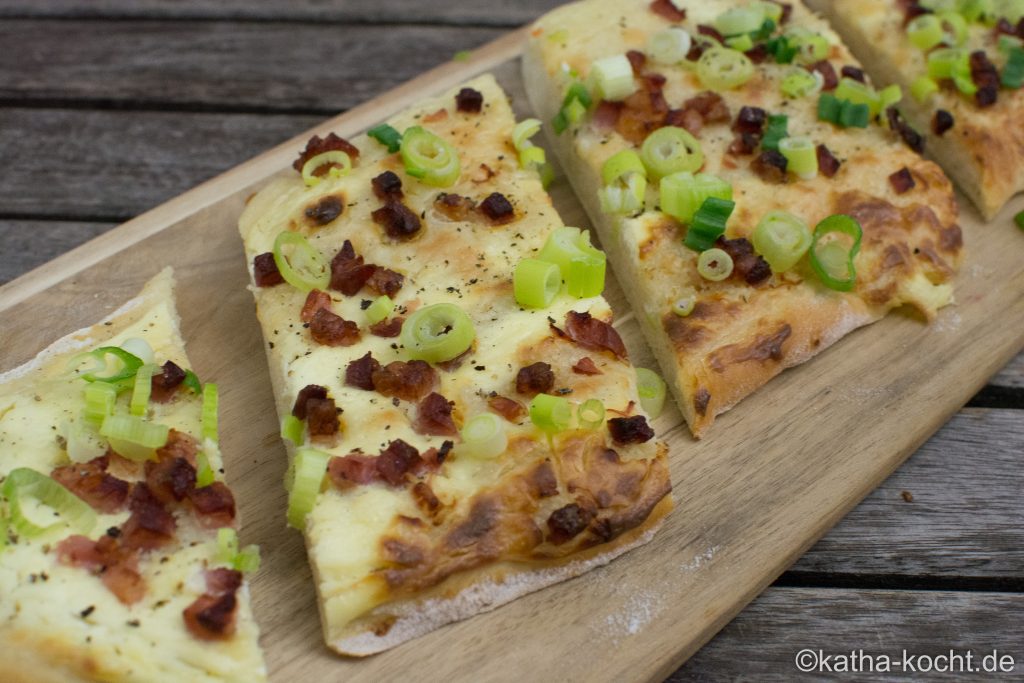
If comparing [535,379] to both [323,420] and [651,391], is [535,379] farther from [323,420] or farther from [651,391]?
[323,420]

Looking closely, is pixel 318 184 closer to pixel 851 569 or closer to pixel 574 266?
pixel 574 266

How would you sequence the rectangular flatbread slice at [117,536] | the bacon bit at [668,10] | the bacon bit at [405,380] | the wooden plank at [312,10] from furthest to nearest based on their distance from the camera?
1. the wooden plank at [312,10]
2. the bacon bit at [668,10]
3. the bacon bit at [405,380]
4. the rectangular flatbread slice at [117,536]

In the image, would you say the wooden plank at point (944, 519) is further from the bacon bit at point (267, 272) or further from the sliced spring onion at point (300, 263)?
the bacon bit at point (267, 272)

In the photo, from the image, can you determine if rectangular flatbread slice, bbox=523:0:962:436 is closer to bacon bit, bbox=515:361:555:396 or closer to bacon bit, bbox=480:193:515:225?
bacon bit, bbox=480:193:515:225

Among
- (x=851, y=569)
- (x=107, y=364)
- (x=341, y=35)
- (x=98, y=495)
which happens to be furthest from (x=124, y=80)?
(x=851, y=569)

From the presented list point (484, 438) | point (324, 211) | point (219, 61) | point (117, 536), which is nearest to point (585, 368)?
point (484, 438)

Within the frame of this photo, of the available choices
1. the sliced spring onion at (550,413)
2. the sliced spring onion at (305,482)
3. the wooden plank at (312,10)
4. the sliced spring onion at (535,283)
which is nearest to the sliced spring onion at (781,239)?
the sliced spring onion at (535,283)
